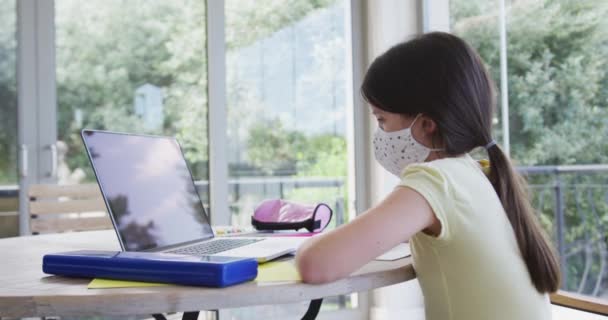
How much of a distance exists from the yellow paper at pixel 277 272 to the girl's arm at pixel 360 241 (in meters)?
0.04

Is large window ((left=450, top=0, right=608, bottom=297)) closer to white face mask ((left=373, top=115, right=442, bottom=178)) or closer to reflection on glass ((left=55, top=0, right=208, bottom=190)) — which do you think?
reflection on glass ((left=55, top=0, right=208, bottom=190))

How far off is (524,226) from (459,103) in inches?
9.2

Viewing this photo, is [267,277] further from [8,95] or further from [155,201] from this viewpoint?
[8,95]

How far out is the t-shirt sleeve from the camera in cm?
83


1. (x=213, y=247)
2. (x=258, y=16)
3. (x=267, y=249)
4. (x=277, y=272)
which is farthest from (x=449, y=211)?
(x=258, y=16)

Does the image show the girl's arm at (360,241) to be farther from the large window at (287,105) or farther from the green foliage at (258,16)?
the green foliage at (258,16)

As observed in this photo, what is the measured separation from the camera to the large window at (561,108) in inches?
107

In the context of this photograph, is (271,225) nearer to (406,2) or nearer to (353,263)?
(353,263)

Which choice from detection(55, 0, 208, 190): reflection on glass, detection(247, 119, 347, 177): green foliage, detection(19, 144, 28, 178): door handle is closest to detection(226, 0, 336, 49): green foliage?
detection(55, 0, 208, 190): reflection on glass

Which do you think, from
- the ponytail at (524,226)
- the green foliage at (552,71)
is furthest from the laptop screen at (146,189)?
the green foliage at (552,71)

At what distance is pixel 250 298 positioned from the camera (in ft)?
2.50

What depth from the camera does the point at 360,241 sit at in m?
0.80

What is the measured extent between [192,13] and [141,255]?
2.42 m

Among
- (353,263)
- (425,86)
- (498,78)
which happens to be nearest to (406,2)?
(498,78)
